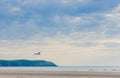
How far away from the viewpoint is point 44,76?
19.6 meters

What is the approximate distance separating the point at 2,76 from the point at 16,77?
1.33 m

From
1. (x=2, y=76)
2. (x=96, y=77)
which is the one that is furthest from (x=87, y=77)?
(x=2, y=76)

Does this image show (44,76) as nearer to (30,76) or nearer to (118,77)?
(30,76)

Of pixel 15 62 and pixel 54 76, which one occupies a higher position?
pixel 15 62

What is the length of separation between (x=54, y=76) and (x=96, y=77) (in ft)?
9.14

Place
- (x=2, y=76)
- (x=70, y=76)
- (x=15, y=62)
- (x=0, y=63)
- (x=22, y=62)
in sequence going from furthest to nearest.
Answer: (x=15, y=62), (x=22, y=62), (x=0, y=63), (x=2, y=76), (x=70, y=76)

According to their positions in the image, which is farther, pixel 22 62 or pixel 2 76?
pixel 22 62

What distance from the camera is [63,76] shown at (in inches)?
759

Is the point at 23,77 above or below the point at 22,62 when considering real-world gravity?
below

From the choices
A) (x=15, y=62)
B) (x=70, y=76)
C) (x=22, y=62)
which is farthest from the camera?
(x=15, y=62)

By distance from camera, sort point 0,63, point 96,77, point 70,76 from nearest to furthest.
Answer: point 96,77 → point 70,76 → point 0,63

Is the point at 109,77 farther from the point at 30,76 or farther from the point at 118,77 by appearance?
the point at 30,76

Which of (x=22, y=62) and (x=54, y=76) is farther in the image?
(x=22, y=62)

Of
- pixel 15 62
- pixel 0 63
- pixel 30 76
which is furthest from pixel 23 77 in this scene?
pixel 15 62
